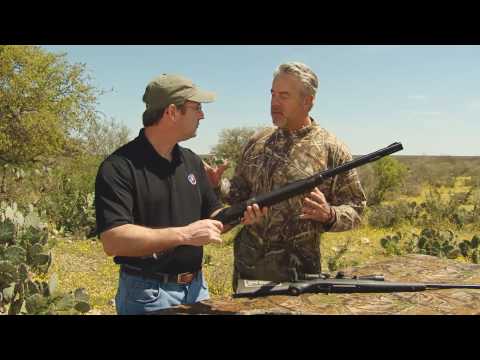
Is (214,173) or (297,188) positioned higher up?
(214,173)

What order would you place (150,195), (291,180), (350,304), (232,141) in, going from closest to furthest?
(350,304)
(150,195)
(291,180)
(232,141)

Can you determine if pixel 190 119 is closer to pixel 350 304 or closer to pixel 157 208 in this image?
pixel 157 208

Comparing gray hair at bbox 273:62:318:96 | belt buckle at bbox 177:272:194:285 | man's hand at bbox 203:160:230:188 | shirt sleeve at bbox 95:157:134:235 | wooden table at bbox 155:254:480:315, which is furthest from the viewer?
man's hand at bbox 203:160:230:188

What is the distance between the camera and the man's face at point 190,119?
11.4 ft

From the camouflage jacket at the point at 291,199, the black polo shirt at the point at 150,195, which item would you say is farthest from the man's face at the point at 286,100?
the black polo shirt at the point at 150,195

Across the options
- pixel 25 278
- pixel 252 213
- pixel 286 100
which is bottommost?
pixel 25 278

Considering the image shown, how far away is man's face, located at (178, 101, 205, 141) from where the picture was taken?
3488 millimetres

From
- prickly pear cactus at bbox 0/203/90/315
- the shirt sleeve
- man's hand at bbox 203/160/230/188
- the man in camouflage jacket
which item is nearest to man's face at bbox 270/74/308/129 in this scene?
the man in camouflage jacket

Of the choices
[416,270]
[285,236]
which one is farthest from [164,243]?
[416,270]

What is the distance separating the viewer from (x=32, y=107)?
60.0 feet

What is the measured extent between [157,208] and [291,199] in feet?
4.08

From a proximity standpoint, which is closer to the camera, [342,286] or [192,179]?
[342,286]

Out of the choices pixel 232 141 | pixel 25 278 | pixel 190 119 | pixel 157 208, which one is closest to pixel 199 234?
pixel 157 208

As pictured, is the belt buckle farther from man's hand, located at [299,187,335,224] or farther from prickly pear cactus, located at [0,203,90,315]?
prickly pear cactus, located at [0,203,90,315]
